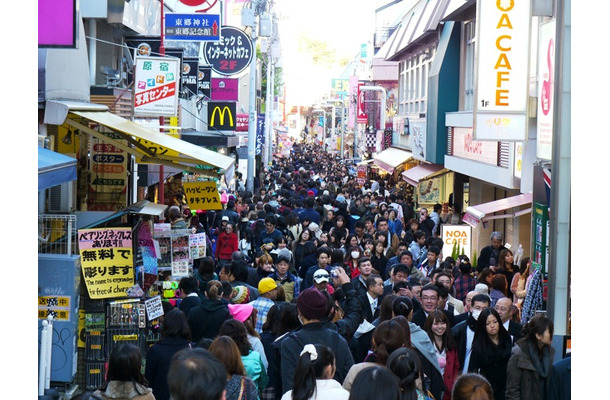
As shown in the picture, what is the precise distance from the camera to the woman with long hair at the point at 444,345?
853 cm

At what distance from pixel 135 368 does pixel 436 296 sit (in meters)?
3.95

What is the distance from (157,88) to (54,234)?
4964mm

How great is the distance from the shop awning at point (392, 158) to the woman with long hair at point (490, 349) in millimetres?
25697

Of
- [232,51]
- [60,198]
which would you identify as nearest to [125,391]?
[60,198]

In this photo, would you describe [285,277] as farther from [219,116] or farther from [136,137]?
[219,116]

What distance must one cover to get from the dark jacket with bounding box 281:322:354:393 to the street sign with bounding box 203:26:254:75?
65.6 ft

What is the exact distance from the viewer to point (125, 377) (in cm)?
655

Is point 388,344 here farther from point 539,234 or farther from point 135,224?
point 135,224

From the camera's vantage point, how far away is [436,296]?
380 inches

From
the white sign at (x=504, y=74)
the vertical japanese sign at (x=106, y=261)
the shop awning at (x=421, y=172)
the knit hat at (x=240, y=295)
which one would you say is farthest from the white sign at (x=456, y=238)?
the shop awning at (x=421, y=172)

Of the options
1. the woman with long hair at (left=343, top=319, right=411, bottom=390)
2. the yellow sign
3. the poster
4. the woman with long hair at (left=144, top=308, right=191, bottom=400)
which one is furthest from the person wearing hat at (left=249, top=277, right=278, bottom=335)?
the yellow sign

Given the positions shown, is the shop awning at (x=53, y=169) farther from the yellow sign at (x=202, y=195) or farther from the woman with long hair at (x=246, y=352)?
the yellow sign at (x=202, y=195)

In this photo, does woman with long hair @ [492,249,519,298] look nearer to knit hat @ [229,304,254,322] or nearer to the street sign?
knit hat @ [229,304,254,322]

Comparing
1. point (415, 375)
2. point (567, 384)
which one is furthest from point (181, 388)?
point (567, 384)
